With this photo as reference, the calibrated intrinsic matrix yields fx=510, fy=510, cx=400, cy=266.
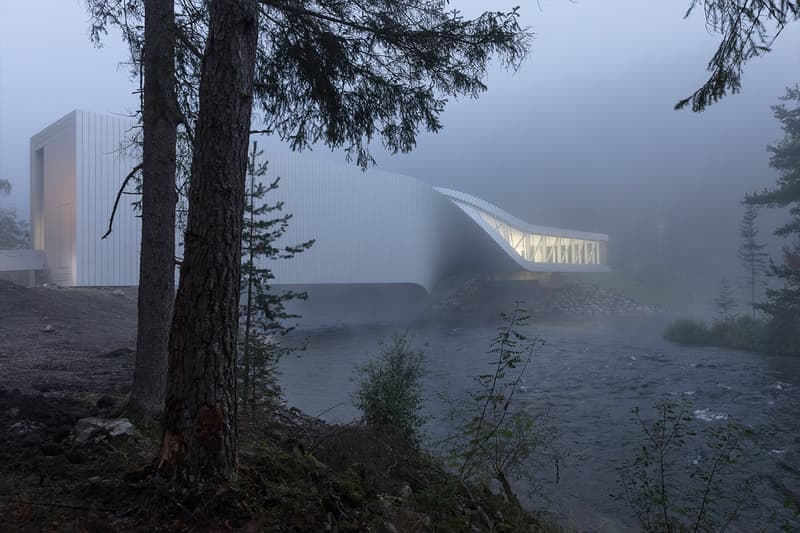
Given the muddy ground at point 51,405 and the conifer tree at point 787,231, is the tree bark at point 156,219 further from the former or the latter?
the conifer tree at point 787,231

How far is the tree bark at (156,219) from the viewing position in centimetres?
469

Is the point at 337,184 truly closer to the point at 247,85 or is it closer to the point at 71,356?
the point at 71,356

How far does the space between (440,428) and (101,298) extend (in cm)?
1809

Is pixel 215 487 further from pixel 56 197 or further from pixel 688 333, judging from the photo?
pixel 688 333

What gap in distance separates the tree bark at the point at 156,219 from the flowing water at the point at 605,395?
3.41m

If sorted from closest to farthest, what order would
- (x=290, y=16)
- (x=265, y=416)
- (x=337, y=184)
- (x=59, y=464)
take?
(x=59, y=464) < (x=290, y=16) < (x=265, y=416) < (x=337, y=184)

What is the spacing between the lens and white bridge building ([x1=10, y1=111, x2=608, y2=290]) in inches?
868

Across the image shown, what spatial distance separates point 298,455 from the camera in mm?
3762

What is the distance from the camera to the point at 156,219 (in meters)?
A: 4.68

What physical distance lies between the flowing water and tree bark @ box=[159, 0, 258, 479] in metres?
4.40

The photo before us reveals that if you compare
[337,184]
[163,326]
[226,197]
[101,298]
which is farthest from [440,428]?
[337,184]

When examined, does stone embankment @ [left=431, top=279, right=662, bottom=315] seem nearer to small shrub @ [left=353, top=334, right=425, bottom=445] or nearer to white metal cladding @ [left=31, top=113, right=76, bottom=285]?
white metal cladding @ [left=31, top=113, right=76, bottom=285]

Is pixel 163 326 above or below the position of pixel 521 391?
above

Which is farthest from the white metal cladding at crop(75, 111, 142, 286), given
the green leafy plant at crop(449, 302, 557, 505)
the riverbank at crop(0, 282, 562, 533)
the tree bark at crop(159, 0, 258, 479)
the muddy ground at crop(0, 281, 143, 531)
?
the tree bark at crop(159, 0, 258, 479)
